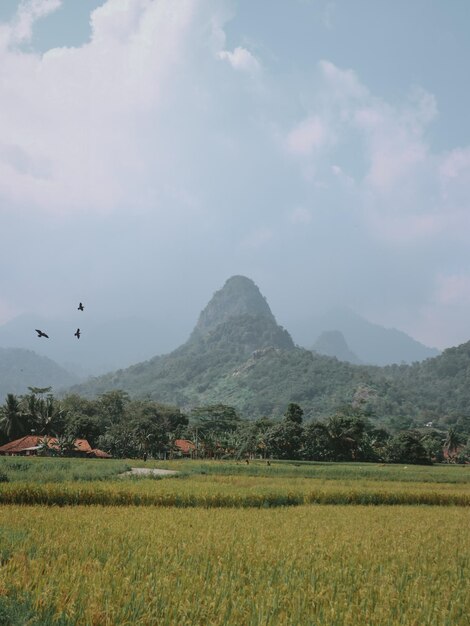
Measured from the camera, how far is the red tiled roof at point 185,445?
87.1m

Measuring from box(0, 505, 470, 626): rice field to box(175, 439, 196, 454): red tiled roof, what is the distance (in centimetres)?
7440

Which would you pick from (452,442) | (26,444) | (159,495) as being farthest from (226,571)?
(452,442)

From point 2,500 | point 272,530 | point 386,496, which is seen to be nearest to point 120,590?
point 272,530

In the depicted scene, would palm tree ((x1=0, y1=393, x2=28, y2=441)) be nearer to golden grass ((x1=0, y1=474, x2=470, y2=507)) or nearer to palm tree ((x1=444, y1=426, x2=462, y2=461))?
golden grass ((x1=0, y1=474, x2=470, y2=507))

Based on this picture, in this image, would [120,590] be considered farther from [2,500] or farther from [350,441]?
[350,441]

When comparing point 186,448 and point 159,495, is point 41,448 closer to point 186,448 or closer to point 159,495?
point 186,448

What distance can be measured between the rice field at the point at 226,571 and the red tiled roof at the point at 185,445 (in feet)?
244

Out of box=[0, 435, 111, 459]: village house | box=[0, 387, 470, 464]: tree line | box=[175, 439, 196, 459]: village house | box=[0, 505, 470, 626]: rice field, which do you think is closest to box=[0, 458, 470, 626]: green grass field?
box=[0, 505, 470, 626]: rice field

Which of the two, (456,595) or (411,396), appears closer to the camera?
(456,595)

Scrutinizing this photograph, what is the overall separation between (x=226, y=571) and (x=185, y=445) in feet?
295

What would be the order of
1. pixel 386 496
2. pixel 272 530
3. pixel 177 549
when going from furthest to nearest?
pixel 386 496 < pixel 272 530 < pixel 177 549

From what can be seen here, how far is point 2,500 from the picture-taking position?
1892cm

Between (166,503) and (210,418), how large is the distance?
3235 inches

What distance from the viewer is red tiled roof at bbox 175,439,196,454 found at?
286ft
